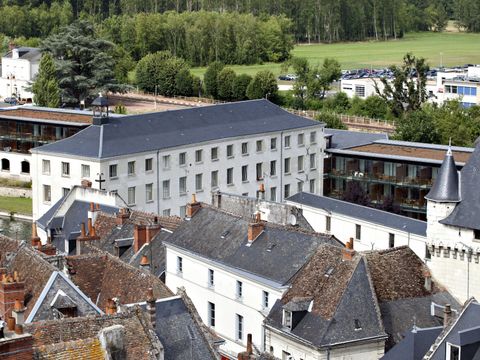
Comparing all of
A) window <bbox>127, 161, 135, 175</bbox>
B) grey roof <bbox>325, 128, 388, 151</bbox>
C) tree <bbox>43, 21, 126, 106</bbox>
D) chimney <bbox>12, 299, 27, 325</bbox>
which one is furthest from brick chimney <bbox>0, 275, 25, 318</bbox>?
tree <bbox>43, 21, 126, 106</bbox>

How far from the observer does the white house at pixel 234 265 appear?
45500 mm

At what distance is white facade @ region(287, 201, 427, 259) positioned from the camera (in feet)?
189

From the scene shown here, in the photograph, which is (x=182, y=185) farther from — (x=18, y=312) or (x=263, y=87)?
(x=263, y=87)

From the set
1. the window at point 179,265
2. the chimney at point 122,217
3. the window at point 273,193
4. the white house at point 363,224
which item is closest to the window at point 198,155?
the window at point 273,193

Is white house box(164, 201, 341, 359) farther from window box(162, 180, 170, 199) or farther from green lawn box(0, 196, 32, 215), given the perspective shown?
green lawn box(0, 196, 32, 215)

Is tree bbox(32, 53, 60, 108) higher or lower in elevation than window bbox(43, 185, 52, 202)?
higher

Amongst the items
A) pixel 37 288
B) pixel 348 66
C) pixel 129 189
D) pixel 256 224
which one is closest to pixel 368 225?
pixel 256 224

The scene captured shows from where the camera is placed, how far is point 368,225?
6228 cm

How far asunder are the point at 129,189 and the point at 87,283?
3733 cm

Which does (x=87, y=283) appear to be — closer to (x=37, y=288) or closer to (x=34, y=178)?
(x=37, y=288)

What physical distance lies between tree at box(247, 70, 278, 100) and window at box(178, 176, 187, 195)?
62.7 metres

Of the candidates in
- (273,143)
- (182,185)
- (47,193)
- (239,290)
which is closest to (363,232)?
(239,290)

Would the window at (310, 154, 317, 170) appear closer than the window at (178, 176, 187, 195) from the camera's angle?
No

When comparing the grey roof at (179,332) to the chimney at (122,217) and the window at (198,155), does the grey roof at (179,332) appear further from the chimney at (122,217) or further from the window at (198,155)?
the window at (198,155)
